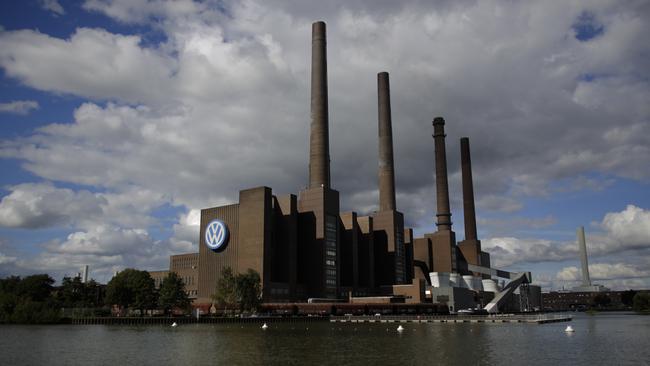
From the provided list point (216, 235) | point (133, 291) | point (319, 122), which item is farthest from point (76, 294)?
point (319, 122)

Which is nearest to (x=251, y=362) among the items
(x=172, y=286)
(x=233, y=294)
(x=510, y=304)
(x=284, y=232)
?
(x=233, y=294)

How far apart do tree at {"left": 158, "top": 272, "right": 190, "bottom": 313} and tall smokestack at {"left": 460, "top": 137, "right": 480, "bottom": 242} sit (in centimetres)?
10491

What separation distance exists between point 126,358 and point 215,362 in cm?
800

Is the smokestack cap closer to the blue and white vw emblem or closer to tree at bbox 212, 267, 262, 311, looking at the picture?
the blue and white vw emblem

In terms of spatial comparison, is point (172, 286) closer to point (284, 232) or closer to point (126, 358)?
point (284, 232)

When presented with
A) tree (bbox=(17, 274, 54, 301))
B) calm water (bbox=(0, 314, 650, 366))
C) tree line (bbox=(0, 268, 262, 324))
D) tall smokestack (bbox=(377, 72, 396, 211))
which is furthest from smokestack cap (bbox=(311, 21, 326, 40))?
calm water (bbox=(0, 314, 650, 366))

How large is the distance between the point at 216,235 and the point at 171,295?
975 inches

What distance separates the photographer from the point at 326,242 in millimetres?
136000

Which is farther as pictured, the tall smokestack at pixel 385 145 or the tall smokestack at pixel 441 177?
the tall smokestack at pixel 441 177

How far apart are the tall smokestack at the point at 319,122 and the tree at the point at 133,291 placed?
1746 inches

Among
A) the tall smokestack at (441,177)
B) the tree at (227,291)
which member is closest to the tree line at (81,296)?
the tree at (227,291)

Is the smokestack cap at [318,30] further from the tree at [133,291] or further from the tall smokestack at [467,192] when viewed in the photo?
the tall smokestack at [467,192]

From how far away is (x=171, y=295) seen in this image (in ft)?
382

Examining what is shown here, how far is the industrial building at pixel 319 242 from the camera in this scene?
131 metres
